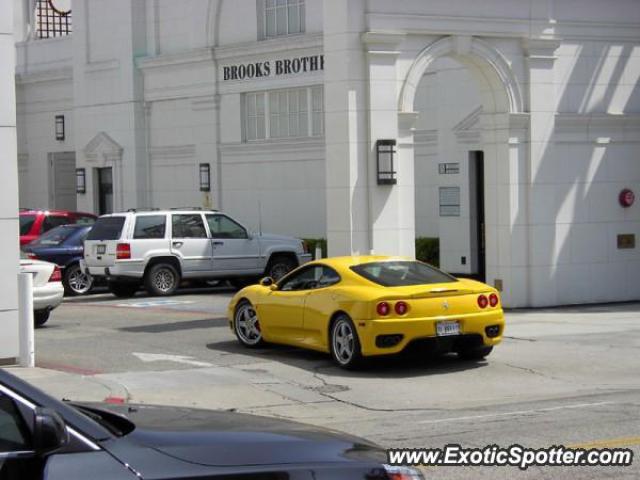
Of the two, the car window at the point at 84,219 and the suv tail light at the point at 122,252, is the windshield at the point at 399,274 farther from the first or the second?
the car window at the point at 84,219

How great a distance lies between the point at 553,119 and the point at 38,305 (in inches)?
381

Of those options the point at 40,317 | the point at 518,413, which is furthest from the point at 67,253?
the point at 518,413

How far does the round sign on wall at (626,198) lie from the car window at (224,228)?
8.34 m

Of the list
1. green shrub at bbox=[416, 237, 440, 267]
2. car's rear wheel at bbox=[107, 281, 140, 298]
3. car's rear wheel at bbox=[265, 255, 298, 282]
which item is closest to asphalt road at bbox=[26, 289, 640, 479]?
car's rear wheel at bbox=[107, 281, 140, 298]

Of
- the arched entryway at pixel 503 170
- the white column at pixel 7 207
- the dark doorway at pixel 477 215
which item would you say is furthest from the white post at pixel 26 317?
the dark doorway at pixel 477 215

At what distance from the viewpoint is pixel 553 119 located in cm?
2080

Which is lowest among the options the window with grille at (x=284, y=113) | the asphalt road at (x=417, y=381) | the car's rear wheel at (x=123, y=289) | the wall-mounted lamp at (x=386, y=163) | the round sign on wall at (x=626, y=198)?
the asphalt road at (x=417, y=381)

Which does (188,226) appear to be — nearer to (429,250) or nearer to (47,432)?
(429,250)

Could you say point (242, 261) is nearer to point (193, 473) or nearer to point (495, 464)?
point (495, 464)

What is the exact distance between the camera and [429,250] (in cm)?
2616

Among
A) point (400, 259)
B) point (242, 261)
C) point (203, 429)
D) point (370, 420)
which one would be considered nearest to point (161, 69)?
point (242, 261)

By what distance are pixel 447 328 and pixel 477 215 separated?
1092cm

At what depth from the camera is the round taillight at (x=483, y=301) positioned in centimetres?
1416

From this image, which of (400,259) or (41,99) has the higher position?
(41,99)
